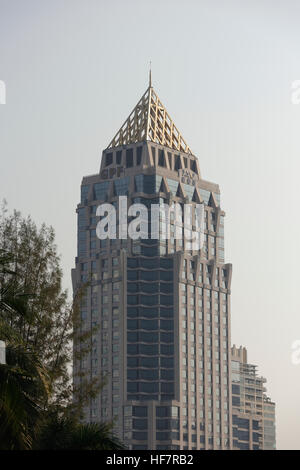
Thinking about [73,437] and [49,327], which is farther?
[49,327]

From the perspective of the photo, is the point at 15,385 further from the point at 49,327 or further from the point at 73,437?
the point at 49,327

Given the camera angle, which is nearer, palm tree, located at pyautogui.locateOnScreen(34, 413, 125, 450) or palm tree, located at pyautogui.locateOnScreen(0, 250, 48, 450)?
palm tree, located at pyautogui.locateOnScreen(0, 250, 48, 450)

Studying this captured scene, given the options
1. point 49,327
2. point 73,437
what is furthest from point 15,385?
point 49,327

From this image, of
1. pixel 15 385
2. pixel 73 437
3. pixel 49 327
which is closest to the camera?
pixel 15 385

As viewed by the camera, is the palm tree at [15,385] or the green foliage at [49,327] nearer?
the palm tree at [15,385]

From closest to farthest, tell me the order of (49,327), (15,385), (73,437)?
(15,385), (73,437), (49,327)

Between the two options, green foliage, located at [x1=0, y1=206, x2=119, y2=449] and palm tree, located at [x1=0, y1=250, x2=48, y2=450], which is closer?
palm tree, located at [x1=0, y1=250, x2=48, y2=450]

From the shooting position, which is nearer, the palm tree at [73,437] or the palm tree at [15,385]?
the palm tree at [15,385]

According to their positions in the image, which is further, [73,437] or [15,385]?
[73,437]

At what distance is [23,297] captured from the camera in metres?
41.3

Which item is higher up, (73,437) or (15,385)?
(73,437)
